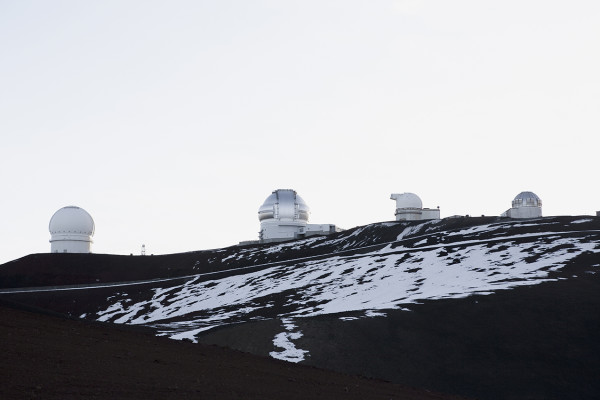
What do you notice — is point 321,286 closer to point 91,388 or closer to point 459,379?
point 459,379

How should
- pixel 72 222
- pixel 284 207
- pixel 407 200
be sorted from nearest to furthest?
pixel 72 222 → pixel 407 200 → pixel 284 207

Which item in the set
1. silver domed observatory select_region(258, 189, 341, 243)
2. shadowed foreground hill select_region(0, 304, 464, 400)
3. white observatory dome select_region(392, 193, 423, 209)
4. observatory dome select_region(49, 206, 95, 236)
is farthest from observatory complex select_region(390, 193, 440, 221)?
shadowed foreground hill select_region(0, 304, 464, 400)

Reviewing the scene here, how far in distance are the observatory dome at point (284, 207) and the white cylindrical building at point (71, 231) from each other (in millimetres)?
29265

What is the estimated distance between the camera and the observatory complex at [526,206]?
114938 millimetres

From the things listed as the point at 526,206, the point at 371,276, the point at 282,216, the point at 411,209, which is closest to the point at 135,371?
the point at 371,276

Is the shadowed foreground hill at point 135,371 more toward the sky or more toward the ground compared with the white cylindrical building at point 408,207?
more toward the ground

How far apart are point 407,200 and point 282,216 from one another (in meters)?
21.4

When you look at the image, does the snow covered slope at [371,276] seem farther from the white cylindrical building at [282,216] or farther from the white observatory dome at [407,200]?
the white cylindrical building at [282,216]

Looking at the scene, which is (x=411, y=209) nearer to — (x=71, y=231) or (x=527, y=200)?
(x=527, y=200)

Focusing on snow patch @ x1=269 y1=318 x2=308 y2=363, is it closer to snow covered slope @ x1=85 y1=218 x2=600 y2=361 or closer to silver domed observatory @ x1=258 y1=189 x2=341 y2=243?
snow covered slope @ x1=85 y1=218 x2=600 y2=361

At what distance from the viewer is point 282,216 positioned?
134 metres

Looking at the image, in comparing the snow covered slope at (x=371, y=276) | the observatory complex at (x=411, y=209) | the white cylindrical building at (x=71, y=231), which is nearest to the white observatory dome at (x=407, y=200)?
the observatory complex at (x=411, y=209)

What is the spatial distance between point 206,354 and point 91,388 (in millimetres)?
11598

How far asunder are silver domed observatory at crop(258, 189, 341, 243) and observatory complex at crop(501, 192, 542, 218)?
30.0m
